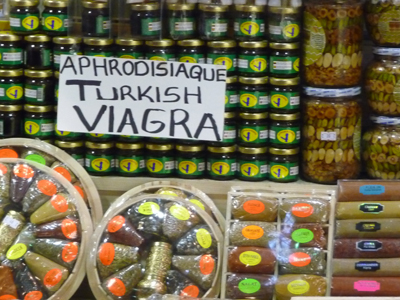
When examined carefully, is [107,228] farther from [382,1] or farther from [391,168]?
[382,1]

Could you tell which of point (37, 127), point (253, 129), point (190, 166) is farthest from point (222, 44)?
point (37, 127)

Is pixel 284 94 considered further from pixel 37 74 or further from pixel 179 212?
pixel 37 74

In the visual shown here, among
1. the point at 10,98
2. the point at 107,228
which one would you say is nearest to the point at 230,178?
the point at 107,228

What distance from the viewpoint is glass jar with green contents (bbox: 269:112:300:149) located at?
70.9 inches

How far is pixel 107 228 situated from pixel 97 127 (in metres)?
0.28

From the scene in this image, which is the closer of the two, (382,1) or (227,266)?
(227,266)

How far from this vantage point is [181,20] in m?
1.76

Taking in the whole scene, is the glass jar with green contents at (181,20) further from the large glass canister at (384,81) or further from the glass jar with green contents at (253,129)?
the large glass canister at (384,81)

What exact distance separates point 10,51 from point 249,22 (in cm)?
66

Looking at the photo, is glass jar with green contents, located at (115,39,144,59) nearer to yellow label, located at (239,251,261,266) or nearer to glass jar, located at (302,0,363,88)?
glass jar, located at (302,0,363,88)

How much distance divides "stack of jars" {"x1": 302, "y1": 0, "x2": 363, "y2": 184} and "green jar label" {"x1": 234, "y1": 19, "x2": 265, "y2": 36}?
5.1 inches

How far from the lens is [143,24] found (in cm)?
174

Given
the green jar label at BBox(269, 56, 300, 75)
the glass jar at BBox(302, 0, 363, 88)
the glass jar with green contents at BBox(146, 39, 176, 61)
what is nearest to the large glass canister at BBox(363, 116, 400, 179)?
the glass jar at BBox(302, 0, 363, 88)

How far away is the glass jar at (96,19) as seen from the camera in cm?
175
